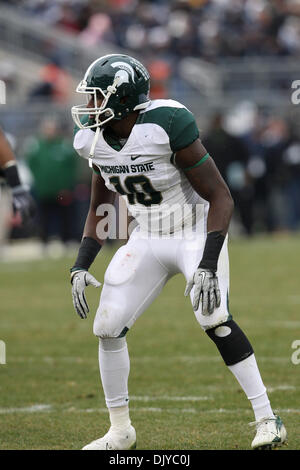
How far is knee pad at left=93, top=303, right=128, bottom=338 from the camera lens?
4305mm

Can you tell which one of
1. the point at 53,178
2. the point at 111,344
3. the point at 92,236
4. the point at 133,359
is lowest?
the point at 53,178

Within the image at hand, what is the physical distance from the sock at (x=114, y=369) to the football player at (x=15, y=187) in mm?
901

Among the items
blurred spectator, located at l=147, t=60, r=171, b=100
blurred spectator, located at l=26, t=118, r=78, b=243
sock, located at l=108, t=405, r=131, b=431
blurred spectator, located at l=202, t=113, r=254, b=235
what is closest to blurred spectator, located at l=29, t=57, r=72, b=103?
blurred spectator, located at l=147, t=60, r=171, b=100

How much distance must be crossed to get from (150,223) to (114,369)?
671 millimetres

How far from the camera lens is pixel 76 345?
702 cm

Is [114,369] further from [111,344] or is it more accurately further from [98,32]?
[98,32]

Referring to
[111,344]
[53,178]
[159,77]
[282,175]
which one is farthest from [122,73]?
[159,77]

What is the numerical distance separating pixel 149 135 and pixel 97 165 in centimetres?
31

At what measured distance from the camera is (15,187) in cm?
512

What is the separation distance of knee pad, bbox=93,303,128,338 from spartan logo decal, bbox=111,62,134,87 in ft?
3.17

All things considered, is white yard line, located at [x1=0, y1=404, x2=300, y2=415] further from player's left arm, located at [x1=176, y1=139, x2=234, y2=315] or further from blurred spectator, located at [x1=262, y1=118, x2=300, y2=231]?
blurred spectator, located at [x1=262, y1=118, x2=300, y2=231]

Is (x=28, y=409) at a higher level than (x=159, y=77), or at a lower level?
lower

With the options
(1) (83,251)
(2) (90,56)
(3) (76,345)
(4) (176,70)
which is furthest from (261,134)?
(1) (83,251)

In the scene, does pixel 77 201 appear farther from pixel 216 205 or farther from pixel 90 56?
pixel 216 205
